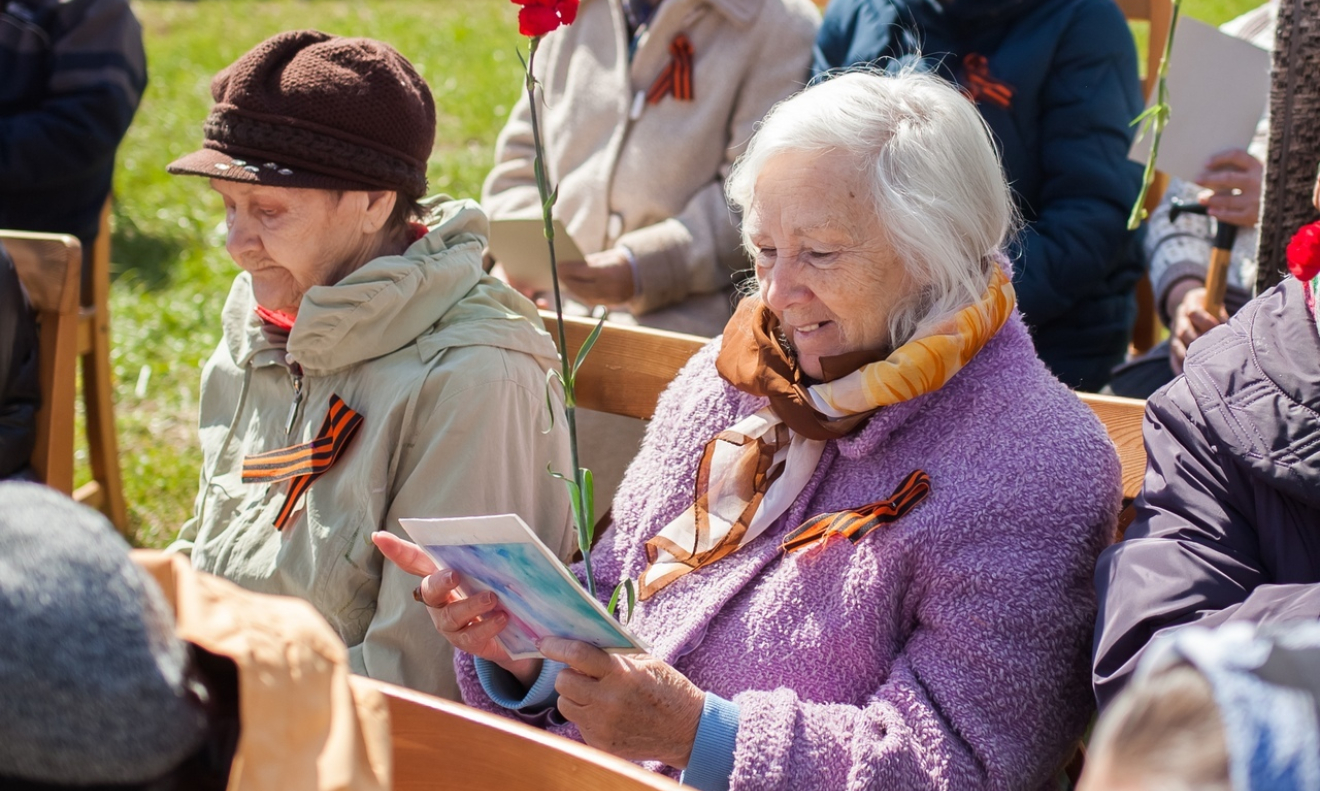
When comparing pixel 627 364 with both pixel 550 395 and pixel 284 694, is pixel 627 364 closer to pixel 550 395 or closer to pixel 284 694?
pixel 550 395

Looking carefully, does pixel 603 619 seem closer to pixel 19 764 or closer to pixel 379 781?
pixel 379 781

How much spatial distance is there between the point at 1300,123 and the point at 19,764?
2090 millimetres

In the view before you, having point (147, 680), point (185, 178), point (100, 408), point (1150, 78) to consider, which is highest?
point (147, 680)

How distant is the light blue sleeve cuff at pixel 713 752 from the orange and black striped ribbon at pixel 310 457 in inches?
31.2

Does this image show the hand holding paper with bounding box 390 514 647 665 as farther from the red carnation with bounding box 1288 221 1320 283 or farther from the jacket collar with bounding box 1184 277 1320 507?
the red carnation with bounding box 1288 221 1320 283

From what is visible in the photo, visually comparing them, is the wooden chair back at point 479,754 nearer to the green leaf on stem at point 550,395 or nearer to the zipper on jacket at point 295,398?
the green leaf on stem at point 550,395

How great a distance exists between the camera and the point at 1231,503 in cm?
159

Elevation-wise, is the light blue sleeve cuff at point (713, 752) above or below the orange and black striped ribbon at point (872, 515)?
below

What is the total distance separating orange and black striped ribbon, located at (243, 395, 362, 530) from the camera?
2.08m

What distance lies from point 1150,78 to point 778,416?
2.01m

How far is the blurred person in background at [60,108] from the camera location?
3812 mm

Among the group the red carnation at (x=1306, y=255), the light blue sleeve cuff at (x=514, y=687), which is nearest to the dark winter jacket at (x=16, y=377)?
the light blue sleeve cuff at (x=514, y=687)

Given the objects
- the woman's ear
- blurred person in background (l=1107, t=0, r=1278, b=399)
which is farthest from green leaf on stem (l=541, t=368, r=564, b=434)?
blurred person in background (l=1107, t=0, r=1278, b=399)

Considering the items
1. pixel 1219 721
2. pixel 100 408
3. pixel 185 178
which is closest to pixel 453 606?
pixel 1219 721
